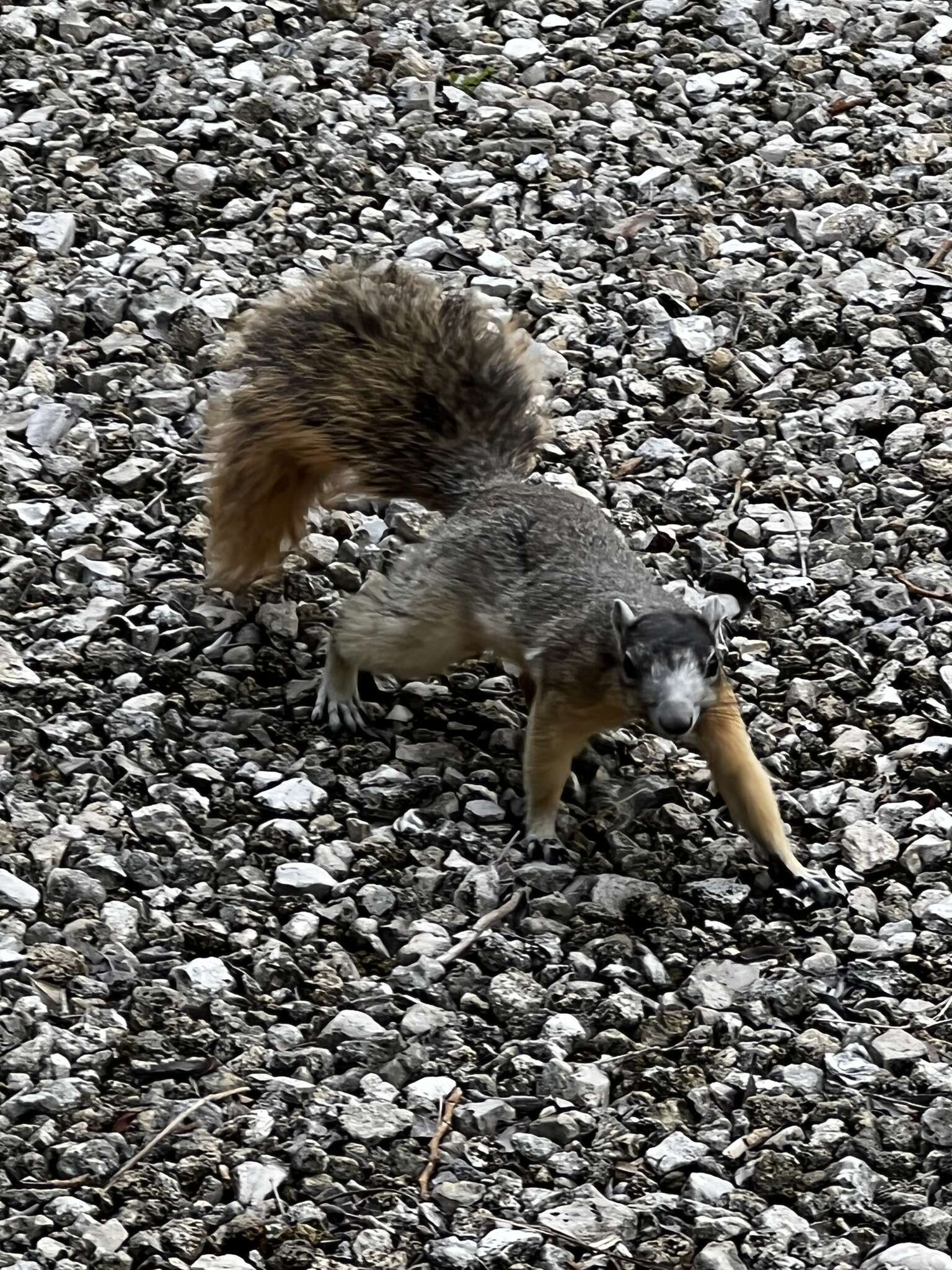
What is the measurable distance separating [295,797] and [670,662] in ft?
2.99

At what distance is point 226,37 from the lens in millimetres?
7273

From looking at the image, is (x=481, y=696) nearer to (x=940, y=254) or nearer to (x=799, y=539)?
(x=799, y=539)

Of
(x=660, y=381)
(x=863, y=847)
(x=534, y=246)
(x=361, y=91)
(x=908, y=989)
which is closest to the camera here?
(x=908, y=989)

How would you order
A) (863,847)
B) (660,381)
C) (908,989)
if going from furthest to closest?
(660,381) < (863,847) < (908,989)

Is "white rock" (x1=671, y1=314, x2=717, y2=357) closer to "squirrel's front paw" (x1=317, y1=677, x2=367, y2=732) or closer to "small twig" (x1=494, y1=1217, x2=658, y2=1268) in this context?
"squirrel's front paw" (x1=317, y1=677, x2=367, y2=732)

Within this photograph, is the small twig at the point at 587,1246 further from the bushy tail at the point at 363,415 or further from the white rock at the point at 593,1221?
the bushy tail at the point at 363,415

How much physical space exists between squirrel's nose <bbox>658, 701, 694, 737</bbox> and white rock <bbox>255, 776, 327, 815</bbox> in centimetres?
83

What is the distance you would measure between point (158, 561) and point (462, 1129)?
201 cm

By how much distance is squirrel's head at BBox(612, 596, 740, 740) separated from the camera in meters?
4.38

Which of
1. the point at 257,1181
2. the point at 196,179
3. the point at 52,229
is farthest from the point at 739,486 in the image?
the point at 257,1181

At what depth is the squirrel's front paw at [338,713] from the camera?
4.99 m

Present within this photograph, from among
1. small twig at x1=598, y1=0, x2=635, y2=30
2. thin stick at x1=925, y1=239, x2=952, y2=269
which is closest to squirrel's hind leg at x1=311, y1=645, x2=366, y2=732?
thin stick at x1=925, y1=239, x2=952, y2=269

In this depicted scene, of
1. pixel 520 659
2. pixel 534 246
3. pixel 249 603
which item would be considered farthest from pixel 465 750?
pixel 534 246

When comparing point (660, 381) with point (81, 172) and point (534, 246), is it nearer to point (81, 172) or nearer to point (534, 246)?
point (534, 246)
